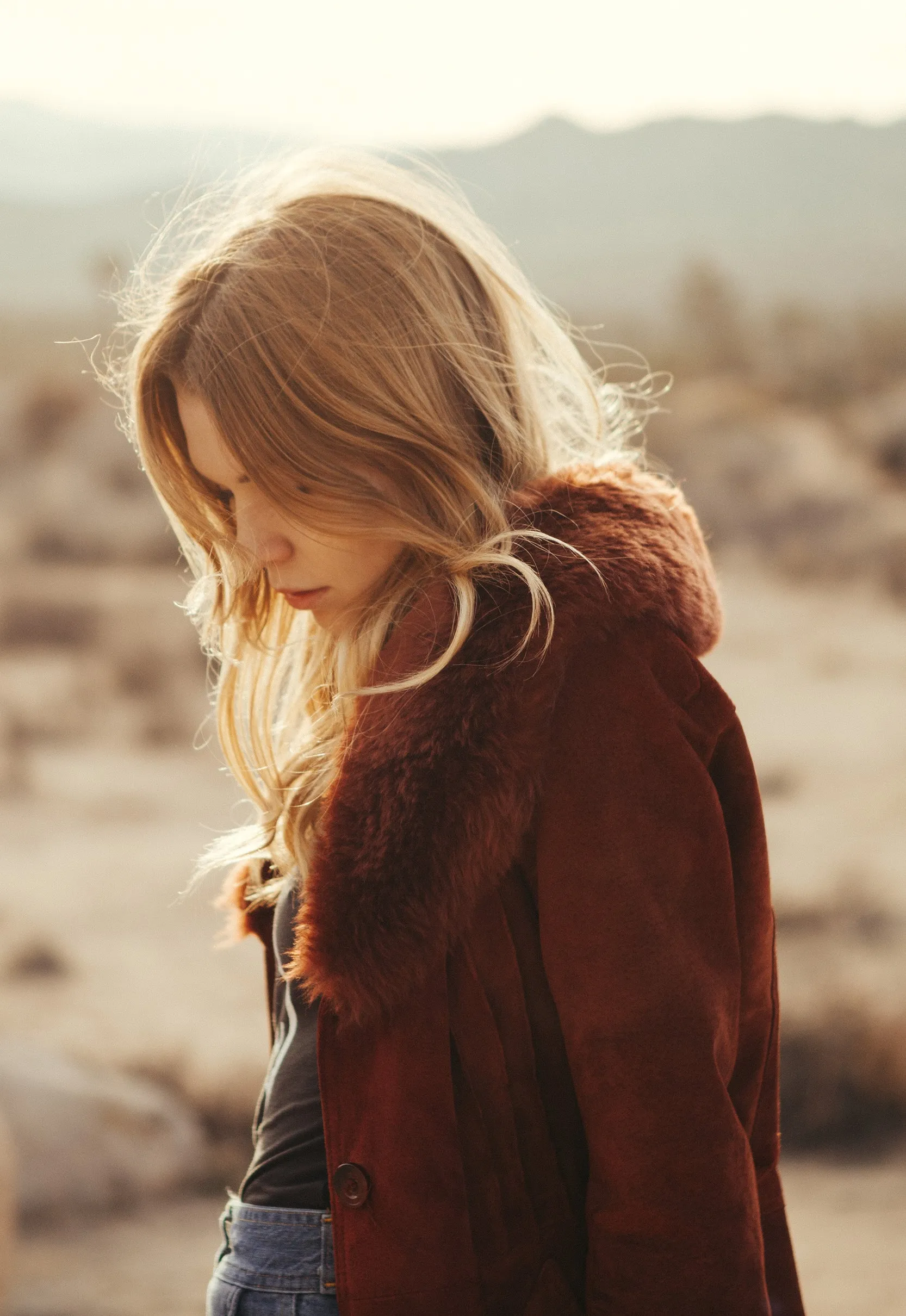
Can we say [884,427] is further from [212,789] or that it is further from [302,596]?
[302,596]

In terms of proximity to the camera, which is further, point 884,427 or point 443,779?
point 884,427

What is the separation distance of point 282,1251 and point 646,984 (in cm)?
37

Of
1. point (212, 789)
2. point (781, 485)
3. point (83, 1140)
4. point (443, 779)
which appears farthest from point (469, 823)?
point (781, 485)

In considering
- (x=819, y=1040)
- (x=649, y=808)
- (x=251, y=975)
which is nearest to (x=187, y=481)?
(x=649, y=808)

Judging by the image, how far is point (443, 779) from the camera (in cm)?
79

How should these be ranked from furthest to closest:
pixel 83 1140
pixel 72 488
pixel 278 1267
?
1. pixel 72 488
2. pixel 83 1140
3. pixel 278 1267

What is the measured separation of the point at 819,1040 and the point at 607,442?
2.19 m

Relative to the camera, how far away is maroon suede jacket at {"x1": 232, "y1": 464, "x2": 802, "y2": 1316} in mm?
746

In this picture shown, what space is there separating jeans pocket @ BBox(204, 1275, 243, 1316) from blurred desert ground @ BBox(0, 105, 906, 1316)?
2.90 ft

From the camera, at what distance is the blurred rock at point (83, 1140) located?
2629 millimetres

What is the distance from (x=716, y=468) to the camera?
446 centimetres

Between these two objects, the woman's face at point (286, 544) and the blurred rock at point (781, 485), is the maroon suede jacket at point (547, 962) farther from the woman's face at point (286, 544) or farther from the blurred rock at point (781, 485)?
the blurred rock at point (781, 485)

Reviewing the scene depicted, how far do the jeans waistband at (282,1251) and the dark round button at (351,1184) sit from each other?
0.15 ft

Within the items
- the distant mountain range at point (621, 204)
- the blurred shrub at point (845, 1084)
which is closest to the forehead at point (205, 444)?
the blurred shrub at point (845, 1084)
